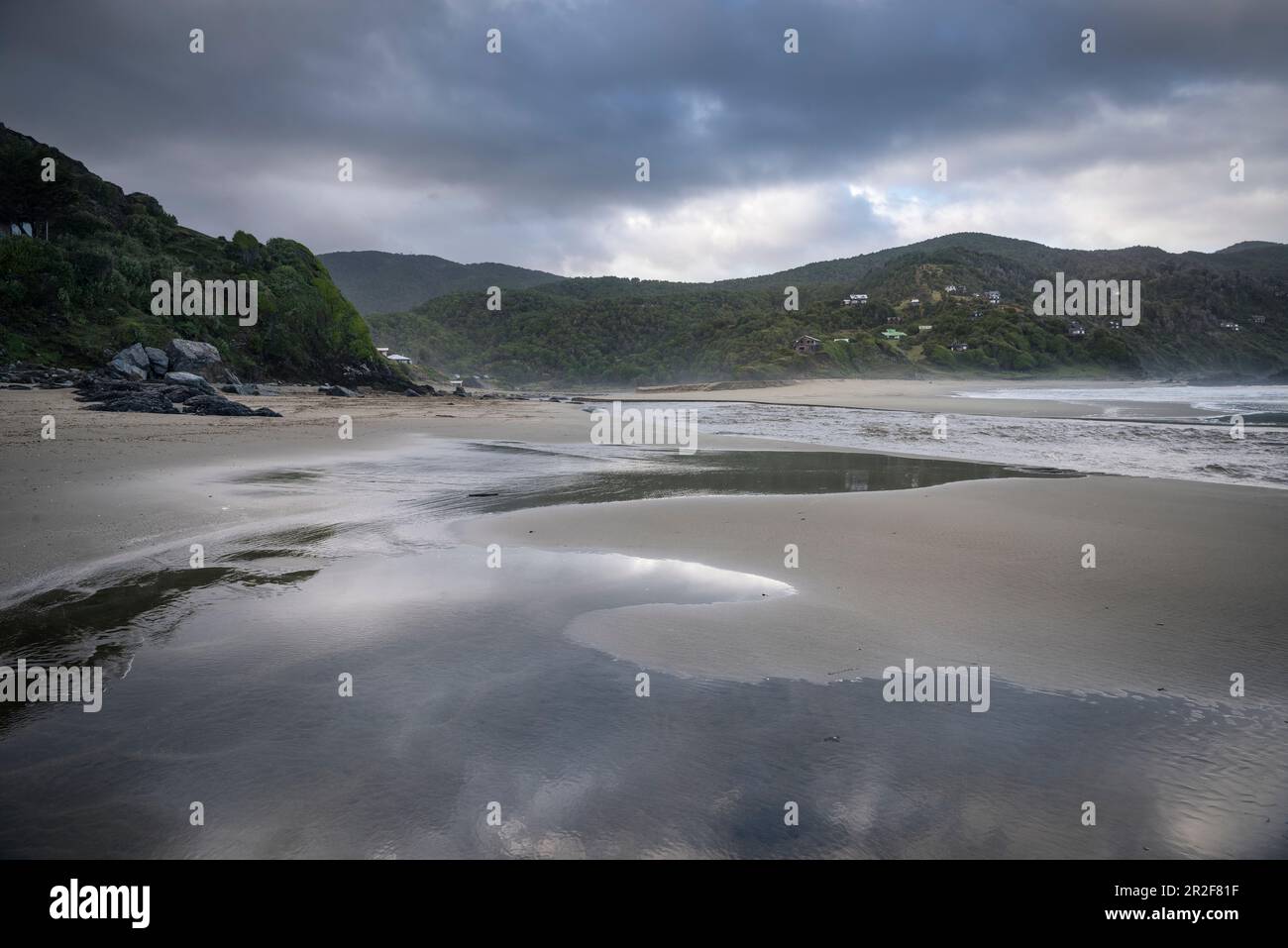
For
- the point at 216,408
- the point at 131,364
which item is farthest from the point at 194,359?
the point at 216,408

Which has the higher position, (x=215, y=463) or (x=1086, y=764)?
(x=215, y=463)

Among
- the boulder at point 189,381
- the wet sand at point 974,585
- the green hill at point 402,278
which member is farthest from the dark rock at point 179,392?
the green hill at point 402,278

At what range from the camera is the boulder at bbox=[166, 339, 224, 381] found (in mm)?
27703

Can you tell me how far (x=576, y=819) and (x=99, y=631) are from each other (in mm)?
3547

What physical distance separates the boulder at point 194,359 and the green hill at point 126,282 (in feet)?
4.10

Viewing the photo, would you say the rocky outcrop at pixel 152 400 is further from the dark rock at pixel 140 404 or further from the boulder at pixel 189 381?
the boulder at pixel 189 381

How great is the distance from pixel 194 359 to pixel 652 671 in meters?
30.9

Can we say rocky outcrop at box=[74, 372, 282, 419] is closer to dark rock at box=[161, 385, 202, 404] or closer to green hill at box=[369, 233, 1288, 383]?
dark rock at box=[161, 385, 202, 404]

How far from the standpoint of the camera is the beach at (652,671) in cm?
247
